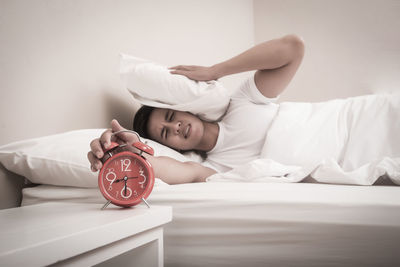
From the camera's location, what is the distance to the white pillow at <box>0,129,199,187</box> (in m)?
0.87

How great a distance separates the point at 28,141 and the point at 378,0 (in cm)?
249

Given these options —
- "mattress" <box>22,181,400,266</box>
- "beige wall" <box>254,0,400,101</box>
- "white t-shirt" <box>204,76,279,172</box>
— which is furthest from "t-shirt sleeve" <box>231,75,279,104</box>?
"beige wall" <box>254,0,400,101</box>

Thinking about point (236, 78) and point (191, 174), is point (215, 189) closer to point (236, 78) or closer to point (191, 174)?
point (191, 174)

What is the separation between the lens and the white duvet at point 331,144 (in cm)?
91

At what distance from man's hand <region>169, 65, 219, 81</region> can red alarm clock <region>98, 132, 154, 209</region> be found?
0.75 metres

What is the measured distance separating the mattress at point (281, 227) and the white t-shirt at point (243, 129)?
24.0 inches

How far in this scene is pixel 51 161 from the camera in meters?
0.88

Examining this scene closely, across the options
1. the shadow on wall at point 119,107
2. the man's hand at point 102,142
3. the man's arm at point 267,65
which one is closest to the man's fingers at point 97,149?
the man's hand at point 102,142

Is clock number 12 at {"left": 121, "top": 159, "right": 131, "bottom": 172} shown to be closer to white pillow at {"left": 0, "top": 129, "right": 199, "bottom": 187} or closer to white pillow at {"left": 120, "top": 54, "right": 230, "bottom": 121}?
white pillow at {"left": 0, "top": 129, "right": 199, "bottom": 187}

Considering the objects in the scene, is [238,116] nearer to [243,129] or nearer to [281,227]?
[243,129]

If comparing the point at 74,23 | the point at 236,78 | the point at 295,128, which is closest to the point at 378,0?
the point at 236,78

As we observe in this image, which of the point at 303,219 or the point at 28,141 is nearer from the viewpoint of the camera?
the point at 303,219

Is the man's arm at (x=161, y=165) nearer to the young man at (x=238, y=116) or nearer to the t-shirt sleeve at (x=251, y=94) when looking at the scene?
the young man at (x=238, y=116)

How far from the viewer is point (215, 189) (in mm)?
824
